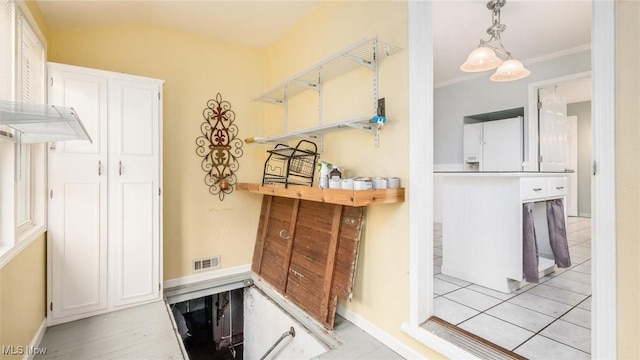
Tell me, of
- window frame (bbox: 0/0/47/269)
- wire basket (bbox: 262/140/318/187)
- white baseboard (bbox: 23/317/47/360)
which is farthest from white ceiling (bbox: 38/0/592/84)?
white baseboard (bbox: 23/317/47/360)

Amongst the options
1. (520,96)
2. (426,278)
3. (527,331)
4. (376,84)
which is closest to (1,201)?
(376,84)

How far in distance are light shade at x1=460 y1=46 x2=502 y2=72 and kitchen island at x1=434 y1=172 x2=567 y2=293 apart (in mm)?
1028

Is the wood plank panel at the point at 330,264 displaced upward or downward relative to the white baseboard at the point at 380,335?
upward

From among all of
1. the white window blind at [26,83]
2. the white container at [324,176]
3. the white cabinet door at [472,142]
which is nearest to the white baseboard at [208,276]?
the white window blind at [26,83]

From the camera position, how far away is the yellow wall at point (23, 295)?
152 cm

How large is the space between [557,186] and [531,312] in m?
1.33

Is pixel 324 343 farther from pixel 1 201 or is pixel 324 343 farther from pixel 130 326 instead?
pixel 1 201

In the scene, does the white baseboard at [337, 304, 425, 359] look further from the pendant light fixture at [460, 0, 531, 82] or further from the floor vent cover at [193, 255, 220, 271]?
the pendant light fixture at [460, 0, 531, 82]

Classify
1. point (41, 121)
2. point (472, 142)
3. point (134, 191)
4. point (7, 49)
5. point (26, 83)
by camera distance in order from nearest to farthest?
point (41, 121) → point (7, 49) → point (26, 83) → point (134, 191) → point (472, 142)

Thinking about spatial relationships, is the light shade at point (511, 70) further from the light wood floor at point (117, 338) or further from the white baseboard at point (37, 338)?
the white baseboard at point (37, 338)

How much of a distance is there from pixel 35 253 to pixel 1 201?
1.83ft

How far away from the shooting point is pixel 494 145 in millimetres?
4820

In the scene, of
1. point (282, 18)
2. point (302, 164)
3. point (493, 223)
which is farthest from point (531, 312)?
point (282, 18)

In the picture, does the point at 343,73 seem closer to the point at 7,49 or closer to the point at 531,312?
the point at 7,49
